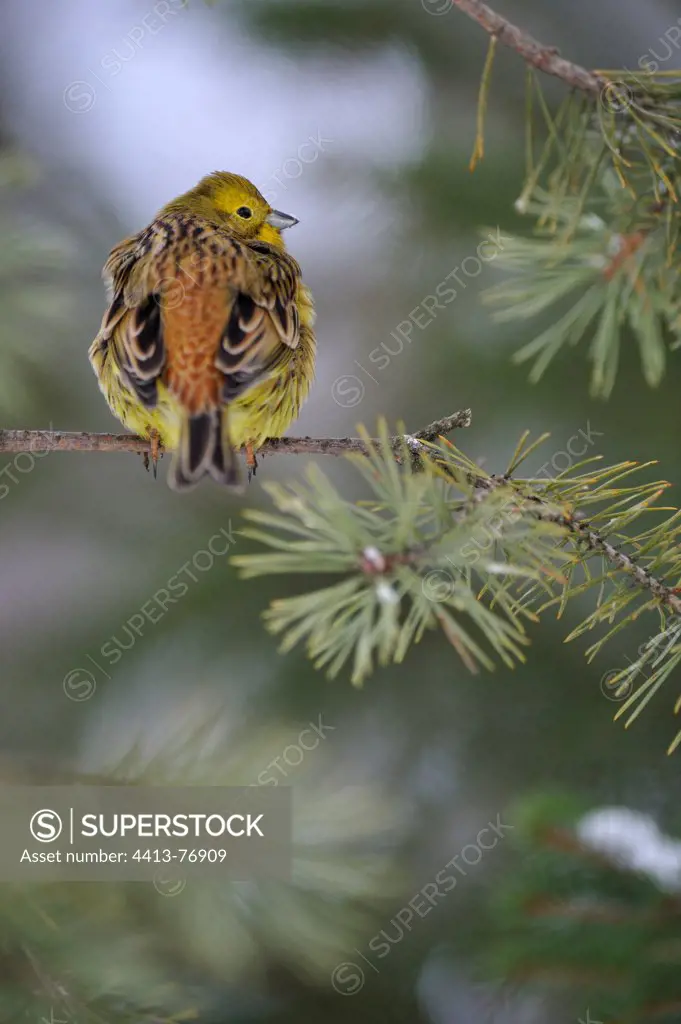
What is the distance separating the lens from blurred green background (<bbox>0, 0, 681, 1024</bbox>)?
282 cm

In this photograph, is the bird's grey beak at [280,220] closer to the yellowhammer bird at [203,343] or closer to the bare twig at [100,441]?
the yellowhammer bird at [203,343]

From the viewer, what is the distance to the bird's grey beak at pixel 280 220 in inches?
107

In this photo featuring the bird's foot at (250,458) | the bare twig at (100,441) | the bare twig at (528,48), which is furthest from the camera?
the bird's foot at (250,458)

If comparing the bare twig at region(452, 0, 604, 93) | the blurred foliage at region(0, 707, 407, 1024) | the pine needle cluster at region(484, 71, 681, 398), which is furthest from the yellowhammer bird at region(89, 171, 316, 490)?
the bare twig at region(452, 0, 604, 93)

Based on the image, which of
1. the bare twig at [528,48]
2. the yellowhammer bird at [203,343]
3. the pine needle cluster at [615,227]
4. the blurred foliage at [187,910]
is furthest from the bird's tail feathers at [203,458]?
the bare twig at [528,48]

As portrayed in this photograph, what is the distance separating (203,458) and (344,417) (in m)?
1.76

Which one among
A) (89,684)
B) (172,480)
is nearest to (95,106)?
(89,684)

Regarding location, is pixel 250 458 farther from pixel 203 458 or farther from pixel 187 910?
pixel 187 910

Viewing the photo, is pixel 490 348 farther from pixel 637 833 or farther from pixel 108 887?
pixel 108 887

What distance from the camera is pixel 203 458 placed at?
171 cm

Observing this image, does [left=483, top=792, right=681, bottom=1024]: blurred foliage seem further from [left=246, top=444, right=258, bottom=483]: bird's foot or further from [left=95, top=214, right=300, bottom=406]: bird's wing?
[left=95, top=214, right=300, bottom=406]: bird's wing

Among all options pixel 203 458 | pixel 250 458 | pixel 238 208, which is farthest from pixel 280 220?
pixel 203 458

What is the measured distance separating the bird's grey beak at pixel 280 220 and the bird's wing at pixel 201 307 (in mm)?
266

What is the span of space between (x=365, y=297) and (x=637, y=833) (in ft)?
6.82
